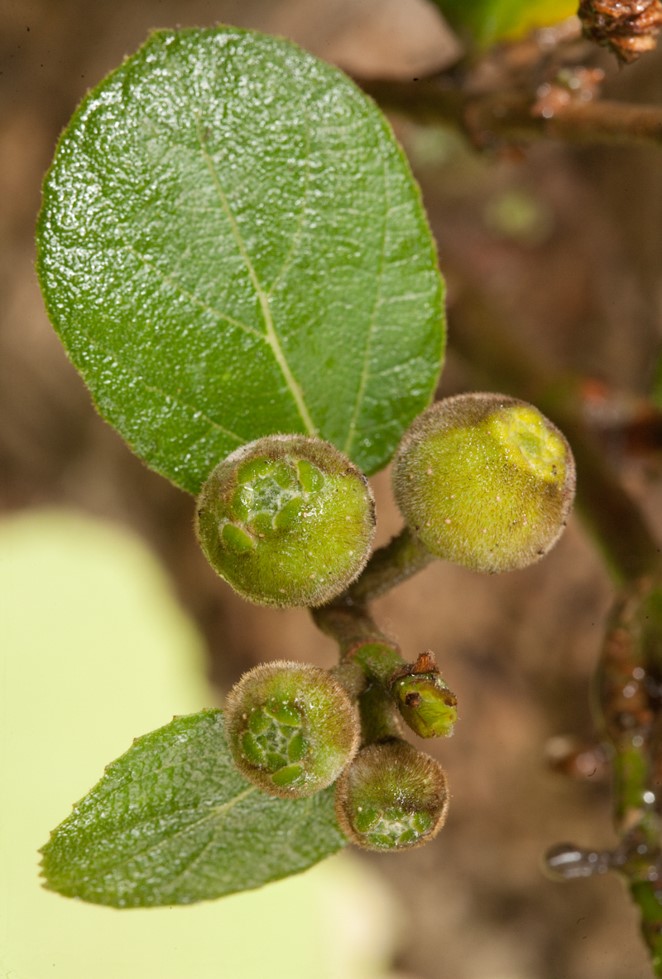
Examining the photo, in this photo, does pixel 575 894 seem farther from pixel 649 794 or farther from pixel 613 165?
pixel 613 165

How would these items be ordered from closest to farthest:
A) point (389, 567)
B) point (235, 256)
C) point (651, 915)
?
1. point (389, 567)
2. point (235, 256)
3. point (651, 915)

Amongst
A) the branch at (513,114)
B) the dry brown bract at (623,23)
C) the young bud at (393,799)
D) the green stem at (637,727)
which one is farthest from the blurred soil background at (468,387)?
the young bud at (393,799)

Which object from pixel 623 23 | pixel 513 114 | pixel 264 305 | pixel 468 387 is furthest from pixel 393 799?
pixel 468 387

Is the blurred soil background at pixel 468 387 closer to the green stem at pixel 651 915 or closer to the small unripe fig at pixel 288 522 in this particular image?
the green stem at pixel 651 915

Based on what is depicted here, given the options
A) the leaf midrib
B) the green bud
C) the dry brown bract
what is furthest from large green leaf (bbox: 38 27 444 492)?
the green bud

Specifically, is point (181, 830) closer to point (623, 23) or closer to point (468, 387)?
point (623, 23)
